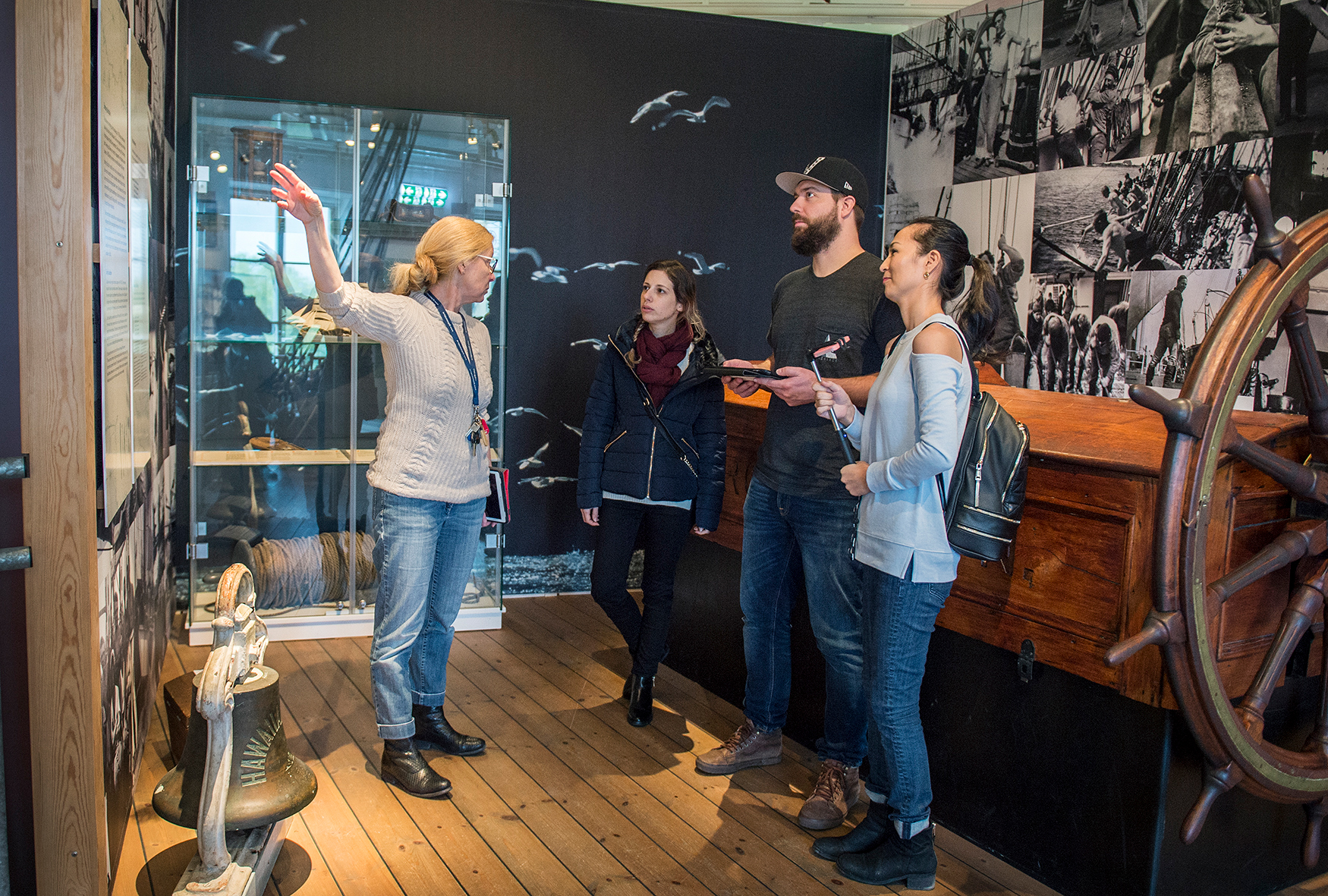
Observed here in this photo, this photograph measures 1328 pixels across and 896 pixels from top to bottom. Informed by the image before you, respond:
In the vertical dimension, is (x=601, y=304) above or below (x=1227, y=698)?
above

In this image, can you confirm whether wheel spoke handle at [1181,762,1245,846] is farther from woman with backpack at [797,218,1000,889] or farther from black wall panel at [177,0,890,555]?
black wall panel at [177,0,890,555]

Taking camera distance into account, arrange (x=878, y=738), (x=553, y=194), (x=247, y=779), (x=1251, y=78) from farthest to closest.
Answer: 1. (x=553, y=194)
2. (x=1251, y=78)
3. (x=878, y=738)
4. (x=247, y=779)

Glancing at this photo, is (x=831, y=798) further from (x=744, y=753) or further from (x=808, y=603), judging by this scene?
(x=808, y=603)

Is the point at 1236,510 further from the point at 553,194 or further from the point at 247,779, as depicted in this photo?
the point at 553,194

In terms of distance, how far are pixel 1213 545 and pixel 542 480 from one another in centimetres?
380

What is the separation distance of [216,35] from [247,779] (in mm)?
3793

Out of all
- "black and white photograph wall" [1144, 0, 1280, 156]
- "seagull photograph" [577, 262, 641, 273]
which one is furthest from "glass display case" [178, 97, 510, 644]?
"black and white photograph wall" [1144, 0, 1280, 156]

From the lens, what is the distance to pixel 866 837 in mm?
2859

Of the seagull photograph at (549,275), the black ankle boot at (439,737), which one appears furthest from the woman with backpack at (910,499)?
the seagull photograph at (549,275)

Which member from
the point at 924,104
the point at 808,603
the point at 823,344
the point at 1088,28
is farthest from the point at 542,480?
the point at 1088,28

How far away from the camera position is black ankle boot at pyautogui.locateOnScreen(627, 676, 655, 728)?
3826 millimetres

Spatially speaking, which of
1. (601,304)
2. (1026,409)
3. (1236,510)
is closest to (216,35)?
(601,304)

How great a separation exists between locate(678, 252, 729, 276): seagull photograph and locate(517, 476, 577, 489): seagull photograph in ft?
4.59

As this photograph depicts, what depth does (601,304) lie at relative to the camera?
5668 mm
